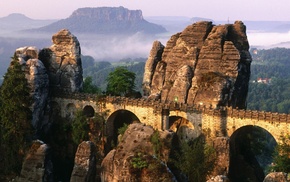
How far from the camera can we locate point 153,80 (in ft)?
202

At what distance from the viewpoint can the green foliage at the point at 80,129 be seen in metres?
51.9

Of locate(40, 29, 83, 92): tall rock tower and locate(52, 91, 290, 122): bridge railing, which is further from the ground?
locate(40, 29, 83, 92): tall rock tower

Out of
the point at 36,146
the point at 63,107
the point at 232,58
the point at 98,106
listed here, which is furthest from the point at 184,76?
the point at 36,146

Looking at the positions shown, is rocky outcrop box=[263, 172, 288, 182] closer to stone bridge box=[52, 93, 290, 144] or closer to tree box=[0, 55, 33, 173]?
stone bridge box=[52, 93, 290, 144]

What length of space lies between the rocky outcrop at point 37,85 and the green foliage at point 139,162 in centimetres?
2866

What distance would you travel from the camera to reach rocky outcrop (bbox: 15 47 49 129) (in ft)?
166

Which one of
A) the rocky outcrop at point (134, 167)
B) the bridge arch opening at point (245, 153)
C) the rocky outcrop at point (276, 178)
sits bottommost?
the bridge arch opening at point (245, 153)

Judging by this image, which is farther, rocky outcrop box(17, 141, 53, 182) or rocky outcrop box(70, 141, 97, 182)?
rocky outcrop box(17, 141, 53, 182)

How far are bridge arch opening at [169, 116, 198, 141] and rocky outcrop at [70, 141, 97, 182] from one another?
49.1 ft

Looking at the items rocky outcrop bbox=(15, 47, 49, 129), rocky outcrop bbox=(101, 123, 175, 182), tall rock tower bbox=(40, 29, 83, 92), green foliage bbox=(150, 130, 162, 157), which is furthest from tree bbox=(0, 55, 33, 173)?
rocky outcrop bbox=(101, 123, 175, 182)

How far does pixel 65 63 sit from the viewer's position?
56500 mm

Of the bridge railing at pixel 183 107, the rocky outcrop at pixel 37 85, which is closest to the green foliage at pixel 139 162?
the bridge railing at pixel 183 107

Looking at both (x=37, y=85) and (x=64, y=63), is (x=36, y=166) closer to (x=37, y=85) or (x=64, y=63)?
(x=37, y=85)

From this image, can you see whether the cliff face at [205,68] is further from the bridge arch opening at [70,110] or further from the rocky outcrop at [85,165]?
the rocky outcrop at [85,165]
